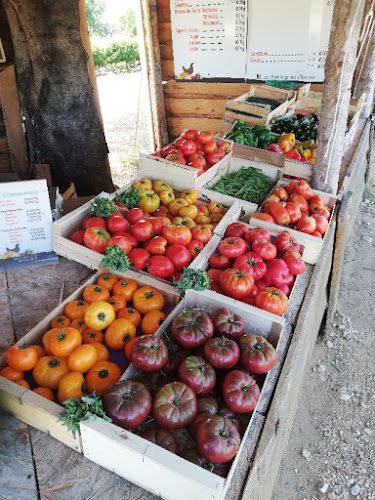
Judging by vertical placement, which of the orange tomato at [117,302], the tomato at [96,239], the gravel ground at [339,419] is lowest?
the gravel ground at [339,419]

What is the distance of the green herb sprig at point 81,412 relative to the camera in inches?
61.0

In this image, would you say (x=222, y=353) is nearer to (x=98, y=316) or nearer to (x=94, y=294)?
(x=98, y=316)

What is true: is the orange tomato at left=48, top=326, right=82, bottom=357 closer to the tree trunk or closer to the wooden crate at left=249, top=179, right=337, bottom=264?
the wooden crate at left=249, top=179, right=337, bottom=264

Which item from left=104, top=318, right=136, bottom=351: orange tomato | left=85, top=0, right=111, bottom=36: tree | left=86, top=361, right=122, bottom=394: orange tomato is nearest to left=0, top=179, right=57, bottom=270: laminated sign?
left=104, top=318, right=136, bottom=351: orange tomato

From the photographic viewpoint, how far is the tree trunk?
12.5ft

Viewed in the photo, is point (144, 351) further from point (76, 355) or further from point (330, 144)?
point (330, 144)

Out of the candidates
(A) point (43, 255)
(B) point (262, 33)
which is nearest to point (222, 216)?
(A) point (43, 255)

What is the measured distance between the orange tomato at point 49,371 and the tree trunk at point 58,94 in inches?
119

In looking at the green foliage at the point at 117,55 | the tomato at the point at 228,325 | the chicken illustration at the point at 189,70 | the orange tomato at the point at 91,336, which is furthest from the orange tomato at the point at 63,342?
the green foliage at the point at 117,55

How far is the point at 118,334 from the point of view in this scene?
6.88ft

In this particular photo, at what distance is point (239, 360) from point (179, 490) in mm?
624

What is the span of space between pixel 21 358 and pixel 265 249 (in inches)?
61.2

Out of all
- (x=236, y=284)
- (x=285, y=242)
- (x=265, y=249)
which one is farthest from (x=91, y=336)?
(x=285, y=242)

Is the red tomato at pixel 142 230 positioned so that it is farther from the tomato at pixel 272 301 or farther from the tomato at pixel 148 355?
the tomato at pixel 148 355
